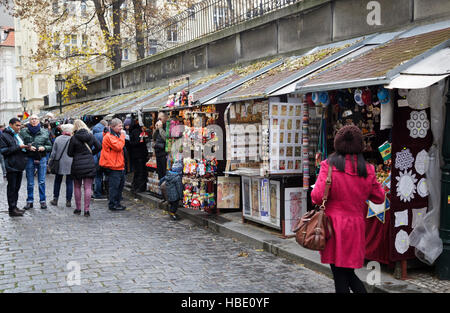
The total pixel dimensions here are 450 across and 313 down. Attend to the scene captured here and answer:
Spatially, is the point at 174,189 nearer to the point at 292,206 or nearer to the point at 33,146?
the point at 292,206

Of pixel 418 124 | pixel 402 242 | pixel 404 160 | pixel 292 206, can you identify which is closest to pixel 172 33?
pixel 292 206

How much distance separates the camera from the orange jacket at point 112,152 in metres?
10.3

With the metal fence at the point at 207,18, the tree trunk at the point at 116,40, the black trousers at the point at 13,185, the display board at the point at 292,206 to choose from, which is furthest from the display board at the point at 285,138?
the tree trunk at the point at 116,40

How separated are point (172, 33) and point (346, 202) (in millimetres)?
13356

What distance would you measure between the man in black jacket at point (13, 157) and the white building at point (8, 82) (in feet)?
196

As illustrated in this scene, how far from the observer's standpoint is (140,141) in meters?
12.4

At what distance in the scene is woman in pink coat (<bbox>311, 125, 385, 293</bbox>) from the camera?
4027 mm

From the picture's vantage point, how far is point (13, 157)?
9.48 m

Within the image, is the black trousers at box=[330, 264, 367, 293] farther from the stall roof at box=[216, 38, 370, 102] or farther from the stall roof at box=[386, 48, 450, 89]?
the stall roof at box=[216, 38, 370, 102]

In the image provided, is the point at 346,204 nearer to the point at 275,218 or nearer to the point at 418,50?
the point at 418,50

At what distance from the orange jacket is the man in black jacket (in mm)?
1597

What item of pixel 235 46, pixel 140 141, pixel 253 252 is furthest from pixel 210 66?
pixel 253 252

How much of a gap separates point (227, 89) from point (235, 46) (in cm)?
279

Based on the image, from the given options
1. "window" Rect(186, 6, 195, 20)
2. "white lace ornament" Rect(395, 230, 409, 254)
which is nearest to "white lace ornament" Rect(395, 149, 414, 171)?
"white lace ornament" Rect(395, 230, 409, 254)
